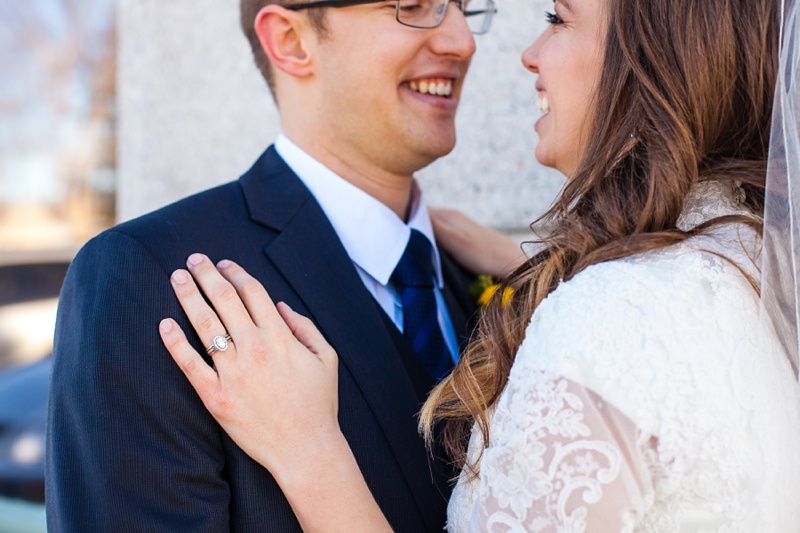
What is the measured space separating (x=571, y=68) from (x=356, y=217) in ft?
2.68

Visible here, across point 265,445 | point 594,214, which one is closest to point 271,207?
point 265,445

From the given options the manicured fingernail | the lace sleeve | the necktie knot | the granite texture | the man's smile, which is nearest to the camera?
the lace sleeve

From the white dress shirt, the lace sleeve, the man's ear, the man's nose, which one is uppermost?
the man's ear

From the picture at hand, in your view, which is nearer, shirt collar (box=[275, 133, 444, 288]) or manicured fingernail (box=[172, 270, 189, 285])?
manicured fingernail (box=[172, 270, 189, 285])

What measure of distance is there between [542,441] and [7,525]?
2.29 m

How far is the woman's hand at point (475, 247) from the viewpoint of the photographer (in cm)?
273

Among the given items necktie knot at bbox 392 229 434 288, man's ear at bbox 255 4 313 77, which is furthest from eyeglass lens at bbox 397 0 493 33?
necktie knot at bbox 392 229 434 288

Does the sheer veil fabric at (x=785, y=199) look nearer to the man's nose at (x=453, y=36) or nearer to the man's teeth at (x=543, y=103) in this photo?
the man's teeth at (x=543, y=103)

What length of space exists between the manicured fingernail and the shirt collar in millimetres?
531

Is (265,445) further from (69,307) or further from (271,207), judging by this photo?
(271,207)

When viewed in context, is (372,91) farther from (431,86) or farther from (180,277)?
(180,277)

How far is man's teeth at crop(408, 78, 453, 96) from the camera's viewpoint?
8.22 feet

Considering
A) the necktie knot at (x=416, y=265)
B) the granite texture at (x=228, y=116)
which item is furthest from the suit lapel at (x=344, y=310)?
the granite texture at (x=228, y=116)

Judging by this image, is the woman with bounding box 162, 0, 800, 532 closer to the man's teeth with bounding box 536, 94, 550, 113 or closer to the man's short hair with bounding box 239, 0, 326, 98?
the man's teeth with bounding box 536, 94, 550, 113
